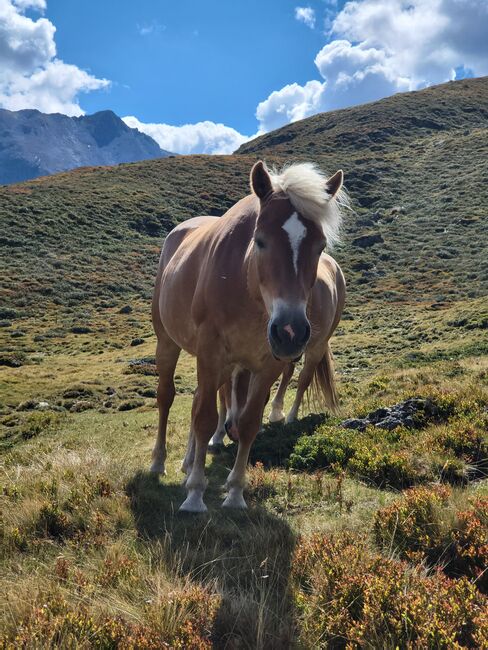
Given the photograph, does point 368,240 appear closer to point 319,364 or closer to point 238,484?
point 319,364

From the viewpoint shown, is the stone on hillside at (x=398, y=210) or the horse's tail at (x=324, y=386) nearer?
the horse's tail at (x=324, y=386)

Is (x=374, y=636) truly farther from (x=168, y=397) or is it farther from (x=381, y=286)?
(x=381, y=286)

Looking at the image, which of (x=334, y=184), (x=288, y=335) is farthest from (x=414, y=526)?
(x=334, y=184)

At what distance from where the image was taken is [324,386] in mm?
9102

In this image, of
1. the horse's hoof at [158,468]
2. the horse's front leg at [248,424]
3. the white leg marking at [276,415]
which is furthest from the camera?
the white leg marking at [276,415]

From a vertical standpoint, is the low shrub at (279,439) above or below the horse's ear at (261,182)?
below

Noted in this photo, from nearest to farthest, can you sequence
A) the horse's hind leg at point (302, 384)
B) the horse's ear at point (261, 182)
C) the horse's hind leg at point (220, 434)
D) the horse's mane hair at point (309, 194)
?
the horse's mane hair at point (309, 194) → the horse's ear at point (261, 182) → the horse's hind leg at point (220, 434) → the horse's hind leg at point (302, 384)

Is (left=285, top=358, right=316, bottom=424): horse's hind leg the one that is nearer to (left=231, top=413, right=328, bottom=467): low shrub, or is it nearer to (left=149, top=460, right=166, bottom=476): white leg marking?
(left=231, top=413, right=328, bottom=467): low shrub

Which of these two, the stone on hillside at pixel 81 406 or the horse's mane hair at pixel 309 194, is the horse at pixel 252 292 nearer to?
the horse's mane hair at pixel 309 194

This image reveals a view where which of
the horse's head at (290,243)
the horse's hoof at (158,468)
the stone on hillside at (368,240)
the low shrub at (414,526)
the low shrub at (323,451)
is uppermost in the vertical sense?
the stone on hillside at (368,240)

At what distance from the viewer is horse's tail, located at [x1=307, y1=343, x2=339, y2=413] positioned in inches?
357

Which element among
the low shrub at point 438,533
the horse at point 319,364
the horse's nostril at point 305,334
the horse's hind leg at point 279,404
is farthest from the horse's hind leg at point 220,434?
the horse's nostril at point 305,334

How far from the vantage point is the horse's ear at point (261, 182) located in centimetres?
427

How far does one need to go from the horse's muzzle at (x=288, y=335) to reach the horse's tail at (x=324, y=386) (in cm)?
573
